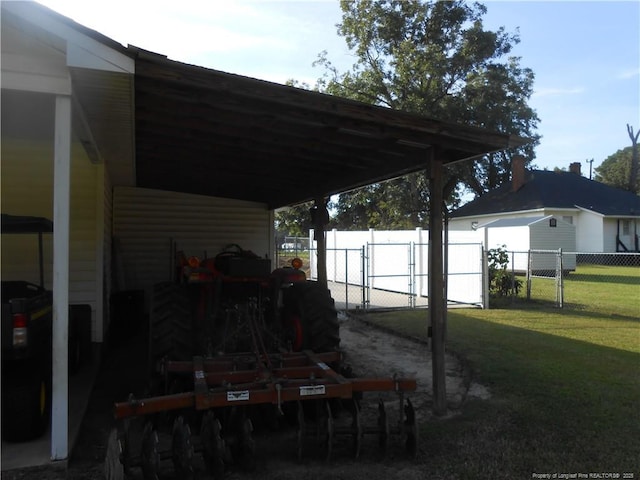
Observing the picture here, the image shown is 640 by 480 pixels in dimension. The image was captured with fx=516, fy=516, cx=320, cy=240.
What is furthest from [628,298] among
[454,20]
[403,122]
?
[454,20]

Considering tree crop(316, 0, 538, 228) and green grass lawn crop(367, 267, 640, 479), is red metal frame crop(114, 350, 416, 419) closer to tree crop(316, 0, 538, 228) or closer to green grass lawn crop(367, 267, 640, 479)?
green grass lawn crop(367, 267, 640, 479)

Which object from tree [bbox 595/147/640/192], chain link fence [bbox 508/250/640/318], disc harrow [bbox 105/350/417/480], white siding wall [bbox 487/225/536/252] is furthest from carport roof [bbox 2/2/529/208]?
tree [bbox 595/147/640/192]

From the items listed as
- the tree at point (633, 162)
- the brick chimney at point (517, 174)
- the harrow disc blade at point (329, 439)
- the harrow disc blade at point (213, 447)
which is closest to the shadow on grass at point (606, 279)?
the brick chimney at point (517, 174)

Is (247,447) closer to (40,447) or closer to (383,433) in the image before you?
(383,433)

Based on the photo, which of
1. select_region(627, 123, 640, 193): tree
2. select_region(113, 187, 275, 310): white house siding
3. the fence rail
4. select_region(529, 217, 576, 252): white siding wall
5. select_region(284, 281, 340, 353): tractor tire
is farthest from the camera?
select_region(627, 123, 640, 193): tree

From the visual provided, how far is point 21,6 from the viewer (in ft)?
11.3

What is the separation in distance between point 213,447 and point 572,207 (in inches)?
1311

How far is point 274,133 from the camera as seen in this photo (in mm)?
5711

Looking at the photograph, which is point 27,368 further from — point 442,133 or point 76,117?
point 442,133

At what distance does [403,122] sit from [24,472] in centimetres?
420

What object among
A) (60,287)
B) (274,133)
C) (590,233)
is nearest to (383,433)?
(60,287)

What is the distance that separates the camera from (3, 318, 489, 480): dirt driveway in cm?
377

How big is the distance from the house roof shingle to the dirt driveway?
1087 inches

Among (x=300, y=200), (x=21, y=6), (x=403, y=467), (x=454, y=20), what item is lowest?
(x=403, y=467)
